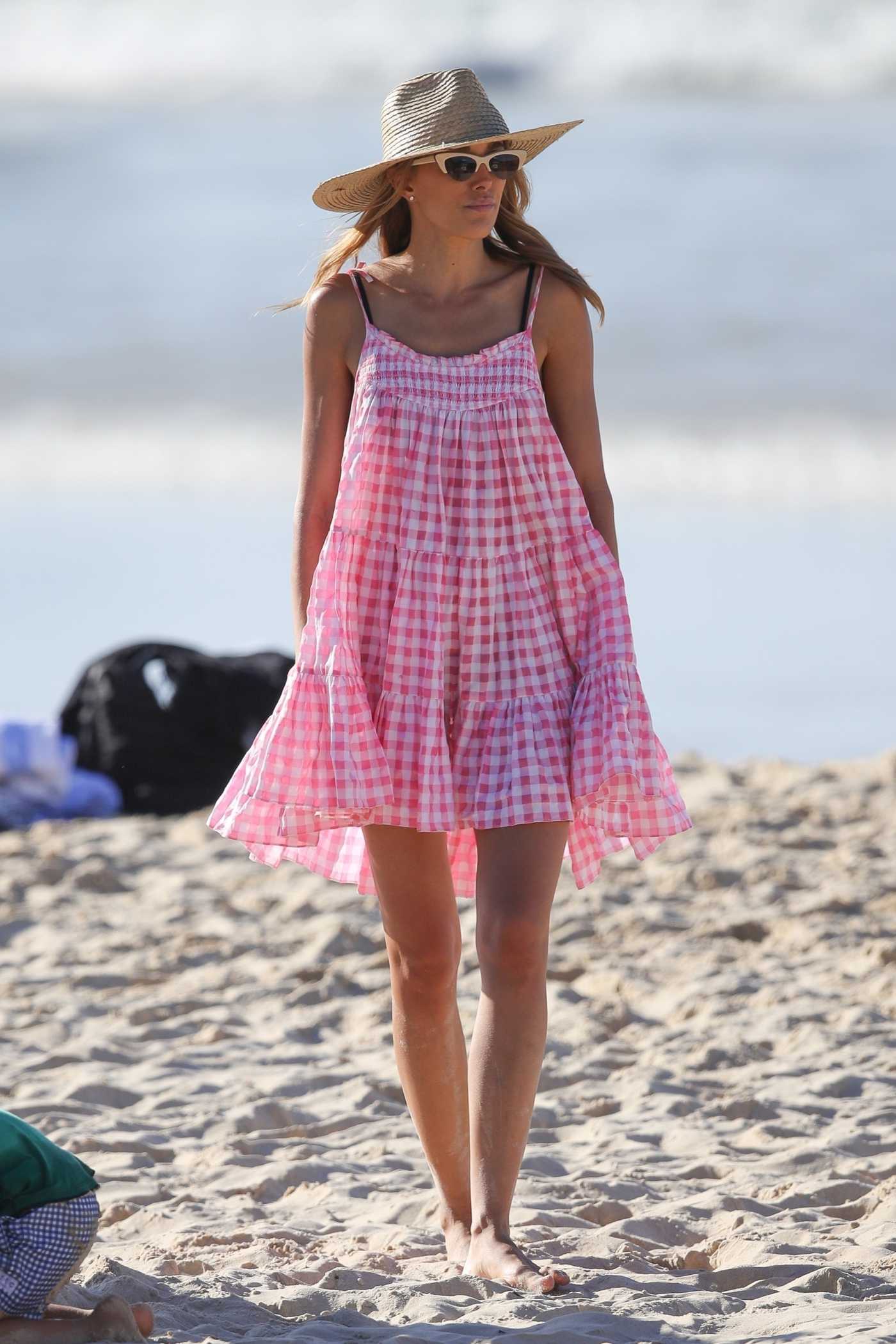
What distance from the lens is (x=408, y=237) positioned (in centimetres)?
333

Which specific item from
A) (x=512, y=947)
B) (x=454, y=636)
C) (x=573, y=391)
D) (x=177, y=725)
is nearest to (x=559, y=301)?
(x=573, y=391)

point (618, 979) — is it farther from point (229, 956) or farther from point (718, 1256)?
point (718, 1256)

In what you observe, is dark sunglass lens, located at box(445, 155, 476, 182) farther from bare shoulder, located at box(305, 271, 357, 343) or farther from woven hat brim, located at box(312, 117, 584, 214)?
bare shoulder, located at box(305, 271, 357, 343)

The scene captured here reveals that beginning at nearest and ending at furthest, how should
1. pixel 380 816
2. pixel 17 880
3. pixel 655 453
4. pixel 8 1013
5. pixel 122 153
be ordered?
pixel 380 816 < pixel 8 1013 < pixel 17 880 < pixel 655 453 < pixel 122 153

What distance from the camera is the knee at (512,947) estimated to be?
112 inches

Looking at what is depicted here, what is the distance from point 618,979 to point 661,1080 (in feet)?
2.88

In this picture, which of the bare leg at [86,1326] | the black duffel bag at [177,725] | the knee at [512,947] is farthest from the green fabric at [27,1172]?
the black duffel bag at [177,725]

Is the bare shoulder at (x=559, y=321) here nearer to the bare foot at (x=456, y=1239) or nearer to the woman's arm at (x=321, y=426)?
the woman's arm at (x=321, y=426)

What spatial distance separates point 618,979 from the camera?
5430 mm

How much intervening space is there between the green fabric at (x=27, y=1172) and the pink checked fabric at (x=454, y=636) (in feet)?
2.19

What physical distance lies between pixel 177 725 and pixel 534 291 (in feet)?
18.2

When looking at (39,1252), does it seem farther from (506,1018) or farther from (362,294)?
(362,294)

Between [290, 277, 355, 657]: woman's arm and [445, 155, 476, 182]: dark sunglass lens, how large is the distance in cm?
30

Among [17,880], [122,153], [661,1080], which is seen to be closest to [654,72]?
[122,153]
